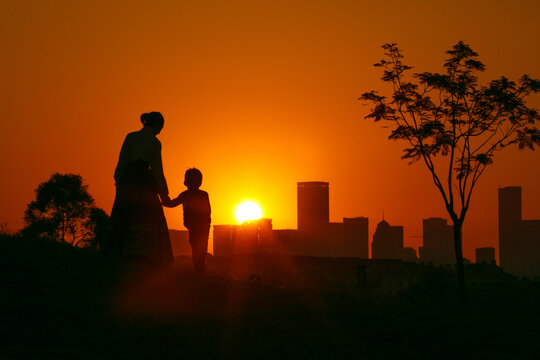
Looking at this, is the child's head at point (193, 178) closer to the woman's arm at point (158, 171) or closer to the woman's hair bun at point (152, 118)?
the woman's arm at point (158, 171)

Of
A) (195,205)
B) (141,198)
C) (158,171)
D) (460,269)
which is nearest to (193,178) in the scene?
(195,205)

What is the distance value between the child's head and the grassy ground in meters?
1.83

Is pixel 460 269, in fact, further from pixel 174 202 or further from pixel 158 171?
pixel 158 171

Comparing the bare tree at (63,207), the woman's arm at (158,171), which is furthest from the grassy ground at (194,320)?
the bare tree at (63,207)

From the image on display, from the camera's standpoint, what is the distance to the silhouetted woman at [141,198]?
1822 cm

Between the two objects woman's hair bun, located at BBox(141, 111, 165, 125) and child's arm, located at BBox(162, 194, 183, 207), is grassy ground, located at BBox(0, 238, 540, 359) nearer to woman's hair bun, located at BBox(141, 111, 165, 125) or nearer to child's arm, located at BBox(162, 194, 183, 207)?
child's arm, located at BBox(162, 194, 183, 207)

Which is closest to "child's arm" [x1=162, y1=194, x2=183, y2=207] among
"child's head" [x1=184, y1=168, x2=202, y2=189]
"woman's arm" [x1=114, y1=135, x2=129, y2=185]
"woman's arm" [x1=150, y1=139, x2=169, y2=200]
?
"woman's arm" [x1=150, y1=139, x2=169, y2=200]

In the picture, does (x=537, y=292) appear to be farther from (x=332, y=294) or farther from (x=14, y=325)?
(x=14, y=325)

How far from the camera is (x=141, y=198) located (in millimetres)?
18297

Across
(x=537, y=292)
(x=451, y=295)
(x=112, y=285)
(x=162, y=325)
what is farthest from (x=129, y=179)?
(x=537, y=292)

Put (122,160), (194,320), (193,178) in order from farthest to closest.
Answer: (193,178) < (122,160) < (194,320)

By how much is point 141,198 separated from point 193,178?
1.34 metres

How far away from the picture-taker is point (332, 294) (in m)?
20.5

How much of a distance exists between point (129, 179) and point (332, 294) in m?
5.45
